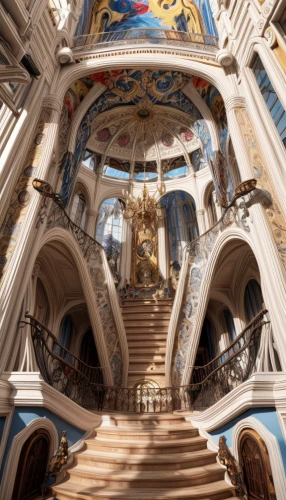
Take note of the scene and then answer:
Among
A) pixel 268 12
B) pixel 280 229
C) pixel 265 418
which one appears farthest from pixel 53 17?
pixel 265 418

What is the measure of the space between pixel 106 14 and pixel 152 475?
1422 centimetres

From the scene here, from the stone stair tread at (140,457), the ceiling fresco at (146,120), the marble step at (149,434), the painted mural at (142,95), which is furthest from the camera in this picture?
the painted mural at (142,95)

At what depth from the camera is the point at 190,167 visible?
40.9ft

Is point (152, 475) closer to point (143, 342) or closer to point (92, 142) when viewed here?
point (143, 342)

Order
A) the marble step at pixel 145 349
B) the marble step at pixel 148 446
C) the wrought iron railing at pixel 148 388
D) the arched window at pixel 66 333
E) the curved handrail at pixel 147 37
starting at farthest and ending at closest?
1. the arched window at pixel 66 333
2. the curved handrail at pixel 147 37
3. the marble step at pixel 145 349
4. the wrought iron railing at pixel 148 388
5. the marble step at pixel 148 446

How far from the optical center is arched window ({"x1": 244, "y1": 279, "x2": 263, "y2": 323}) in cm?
756

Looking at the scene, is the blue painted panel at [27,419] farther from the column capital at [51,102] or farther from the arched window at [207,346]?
the column capital at [51,102]

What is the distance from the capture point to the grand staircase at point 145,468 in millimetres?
3498

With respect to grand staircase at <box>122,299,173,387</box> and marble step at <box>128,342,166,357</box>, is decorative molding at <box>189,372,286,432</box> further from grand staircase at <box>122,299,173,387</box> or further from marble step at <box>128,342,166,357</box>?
marble step at <box>128,342,166,357</box>

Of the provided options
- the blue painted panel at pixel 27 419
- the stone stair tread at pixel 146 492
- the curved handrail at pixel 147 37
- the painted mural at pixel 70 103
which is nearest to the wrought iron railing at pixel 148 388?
the blue painted panel at pixel 27 419

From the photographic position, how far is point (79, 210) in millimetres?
12062

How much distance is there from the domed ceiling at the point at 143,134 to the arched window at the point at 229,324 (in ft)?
23.2

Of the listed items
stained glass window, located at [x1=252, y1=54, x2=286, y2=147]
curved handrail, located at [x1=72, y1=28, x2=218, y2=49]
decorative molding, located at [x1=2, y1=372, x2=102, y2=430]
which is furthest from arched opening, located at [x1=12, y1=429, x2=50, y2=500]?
curved handrail, located at [x1=72, y1=28, x2=218, y2=49]

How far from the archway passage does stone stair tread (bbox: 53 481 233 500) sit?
28 centimetres
